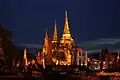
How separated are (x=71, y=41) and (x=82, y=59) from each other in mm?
9928

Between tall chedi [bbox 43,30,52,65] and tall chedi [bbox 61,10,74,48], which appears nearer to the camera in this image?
tall chedi [bbox 43,30,52,65]

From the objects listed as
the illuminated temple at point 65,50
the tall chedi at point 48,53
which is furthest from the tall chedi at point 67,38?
the tall chedi at point 48,53

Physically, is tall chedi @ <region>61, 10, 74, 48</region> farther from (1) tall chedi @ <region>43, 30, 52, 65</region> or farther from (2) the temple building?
(1) tall chedi @ <region>43, 30, 52, 65</region>

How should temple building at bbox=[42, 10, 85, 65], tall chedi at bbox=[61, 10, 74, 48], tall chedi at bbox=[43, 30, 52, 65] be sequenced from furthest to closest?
1. tall chedi at bbox=[61, 10, 74, 48]
2. temple building at bbox=[42, 10, 85, 65]
3. tall chedi at bbox=[43, 30, 52, 65]

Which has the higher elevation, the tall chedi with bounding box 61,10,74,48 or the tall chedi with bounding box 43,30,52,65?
the tall chedi with bounding box 61,10,74,48

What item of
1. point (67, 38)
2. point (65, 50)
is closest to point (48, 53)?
point (65, 50)

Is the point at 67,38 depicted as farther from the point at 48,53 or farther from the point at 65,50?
the point at 48,53

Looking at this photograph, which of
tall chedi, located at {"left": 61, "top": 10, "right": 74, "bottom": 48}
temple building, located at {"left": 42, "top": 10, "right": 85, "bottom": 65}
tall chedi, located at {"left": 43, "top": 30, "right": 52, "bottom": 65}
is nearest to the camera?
tall chedi, located at {"left": 43, "top": 30, "right": 52, "bottom": 65}

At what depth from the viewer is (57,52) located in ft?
275

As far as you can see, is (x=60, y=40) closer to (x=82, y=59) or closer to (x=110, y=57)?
A: (x=82, y=59)

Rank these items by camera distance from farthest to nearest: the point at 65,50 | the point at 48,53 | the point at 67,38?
1. the point at 67,38
2. the point at 65,50
3. the point at 48,53

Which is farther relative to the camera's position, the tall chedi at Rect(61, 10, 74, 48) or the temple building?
the tall chedi at Rect(61, 10, 74, 48)

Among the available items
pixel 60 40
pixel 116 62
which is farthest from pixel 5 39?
pixel 60 40

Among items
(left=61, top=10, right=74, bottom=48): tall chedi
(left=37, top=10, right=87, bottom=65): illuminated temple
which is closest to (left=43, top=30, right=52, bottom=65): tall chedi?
(left=37, top=10, right=87, bottom=65): illuminated temple
